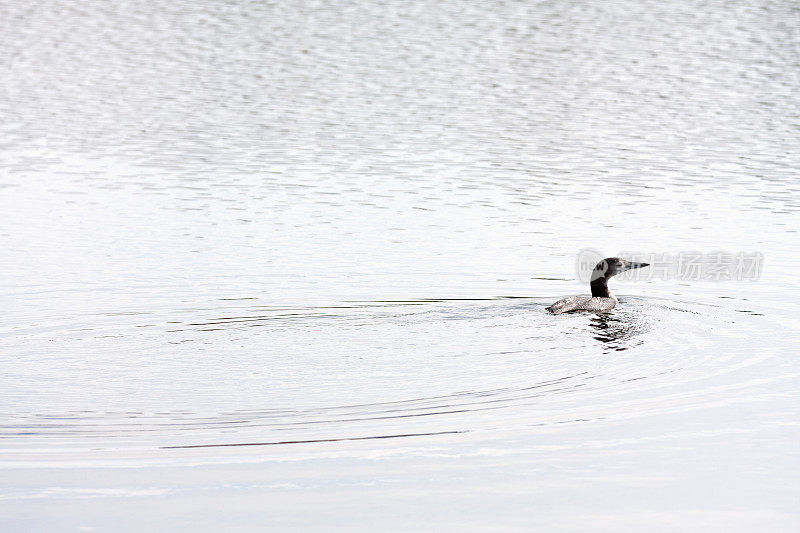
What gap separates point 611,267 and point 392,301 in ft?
8.47

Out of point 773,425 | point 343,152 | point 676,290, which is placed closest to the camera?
point 773,425

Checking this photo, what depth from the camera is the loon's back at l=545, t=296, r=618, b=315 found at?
12.6 metres

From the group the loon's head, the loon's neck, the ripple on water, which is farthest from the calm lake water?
the loon's neck

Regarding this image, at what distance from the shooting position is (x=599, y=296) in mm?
13352

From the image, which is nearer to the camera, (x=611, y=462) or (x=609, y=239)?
(x=611, y=462)

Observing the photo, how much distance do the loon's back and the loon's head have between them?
36cm

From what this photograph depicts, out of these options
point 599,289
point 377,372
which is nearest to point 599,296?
point 599,289

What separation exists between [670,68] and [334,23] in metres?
12.5

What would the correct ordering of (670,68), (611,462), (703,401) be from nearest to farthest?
1. (611,462)
2. (703,401)
3. (670,68)

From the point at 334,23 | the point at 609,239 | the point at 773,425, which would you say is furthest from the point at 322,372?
the point at 334,23

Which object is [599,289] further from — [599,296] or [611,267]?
[611,267]

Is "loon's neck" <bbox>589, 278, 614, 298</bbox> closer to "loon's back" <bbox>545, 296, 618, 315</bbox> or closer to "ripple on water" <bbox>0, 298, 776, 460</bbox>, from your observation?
"loon's back" <bbox>545, 296, 618, 315</bbox>

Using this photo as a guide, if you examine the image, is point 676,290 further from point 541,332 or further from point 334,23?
point 334,23

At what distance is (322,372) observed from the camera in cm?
1019
